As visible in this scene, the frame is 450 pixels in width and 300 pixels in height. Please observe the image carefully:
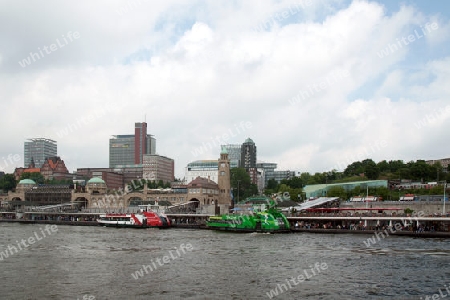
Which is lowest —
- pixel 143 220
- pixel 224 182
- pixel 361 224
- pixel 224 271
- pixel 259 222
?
pixel 224 271

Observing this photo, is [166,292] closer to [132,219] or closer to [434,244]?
[434,244]

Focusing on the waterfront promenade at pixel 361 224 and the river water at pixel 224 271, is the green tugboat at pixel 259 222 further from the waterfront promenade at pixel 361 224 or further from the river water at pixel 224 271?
the river water at pixel 224 271

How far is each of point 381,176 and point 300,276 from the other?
15075 cm

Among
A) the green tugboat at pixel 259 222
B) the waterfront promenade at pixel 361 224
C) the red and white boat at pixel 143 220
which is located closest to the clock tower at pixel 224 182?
the waterfront promenade at pixel 361 224

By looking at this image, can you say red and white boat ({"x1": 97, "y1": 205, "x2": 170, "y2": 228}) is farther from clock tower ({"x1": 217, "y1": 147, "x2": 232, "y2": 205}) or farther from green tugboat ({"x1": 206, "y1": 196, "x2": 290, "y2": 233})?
clock tower ({"x1": 217, "y1": 147, "x2": 232, "y2": 205})

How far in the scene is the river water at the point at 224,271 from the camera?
121 ft

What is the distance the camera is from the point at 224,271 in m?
46.0

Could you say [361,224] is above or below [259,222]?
below

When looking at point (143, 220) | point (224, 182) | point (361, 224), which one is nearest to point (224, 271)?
point (361, 224)

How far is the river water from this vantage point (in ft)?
121

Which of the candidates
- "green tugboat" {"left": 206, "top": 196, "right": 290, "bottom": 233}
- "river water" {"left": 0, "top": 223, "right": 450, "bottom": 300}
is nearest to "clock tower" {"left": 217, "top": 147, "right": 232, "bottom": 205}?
"green tugboat" {"left": 206, "top": 196, "right": 290, "bottom": 233}

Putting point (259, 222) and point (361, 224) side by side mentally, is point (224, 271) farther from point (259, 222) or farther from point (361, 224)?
point (361, 224)

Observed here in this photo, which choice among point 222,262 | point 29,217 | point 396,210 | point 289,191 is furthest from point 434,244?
point 29,217

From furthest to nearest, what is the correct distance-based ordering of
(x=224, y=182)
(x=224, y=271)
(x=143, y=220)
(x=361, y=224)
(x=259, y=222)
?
(x=224, y=182) < (x=143, y=220) < (x=259, y=222) < (x=361, y=224) < (x=224, y=271)
